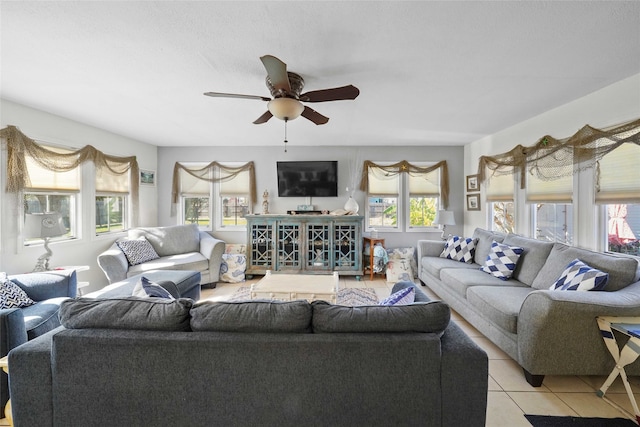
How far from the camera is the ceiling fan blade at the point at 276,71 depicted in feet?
5.65

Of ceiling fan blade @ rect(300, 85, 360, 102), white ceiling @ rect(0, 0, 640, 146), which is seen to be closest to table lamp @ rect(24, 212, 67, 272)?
white ceiling @ rect(0, 0, 640, 146)

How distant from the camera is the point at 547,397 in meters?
1.88

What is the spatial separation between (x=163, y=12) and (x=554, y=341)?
10.6 ft

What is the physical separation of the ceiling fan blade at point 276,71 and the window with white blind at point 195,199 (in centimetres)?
360

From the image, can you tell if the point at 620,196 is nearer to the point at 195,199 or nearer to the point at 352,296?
the point at 352,296

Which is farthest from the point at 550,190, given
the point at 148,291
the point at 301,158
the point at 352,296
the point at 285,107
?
the point at 148,291

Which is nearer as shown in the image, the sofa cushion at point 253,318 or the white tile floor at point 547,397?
the sofa cushion at point 253,318

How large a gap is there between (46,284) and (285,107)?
2.63 metres

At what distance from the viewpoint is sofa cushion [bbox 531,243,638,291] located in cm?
210

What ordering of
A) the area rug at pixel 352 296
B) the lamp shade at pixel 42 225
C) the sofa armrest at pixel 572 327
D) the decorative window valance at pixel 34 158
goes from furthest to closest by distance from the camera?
the area rug at pixel 352 296 < the decorative window valance at pixel 34 158 < the lamp shade at pixel 42 225 < the sofa armrest at pixel 572 327

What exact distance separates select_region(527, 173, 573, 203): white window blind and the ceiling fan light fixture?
3.08 m

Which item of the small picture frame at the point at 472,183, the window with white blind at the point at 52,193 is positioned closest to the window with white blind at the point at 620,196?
the small picture frame at the point at 472,183

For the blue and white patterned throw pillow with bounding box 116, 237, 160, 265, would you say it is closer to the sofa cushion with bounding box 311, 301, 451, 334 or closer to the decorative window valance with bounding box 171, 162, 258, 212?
the decorative window valance with bounding box 171, 162, 258, 212

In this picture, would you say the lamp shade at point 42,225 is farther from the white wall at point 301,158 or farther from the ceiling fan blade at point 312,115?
the ceiling fan blade at point 312,115
